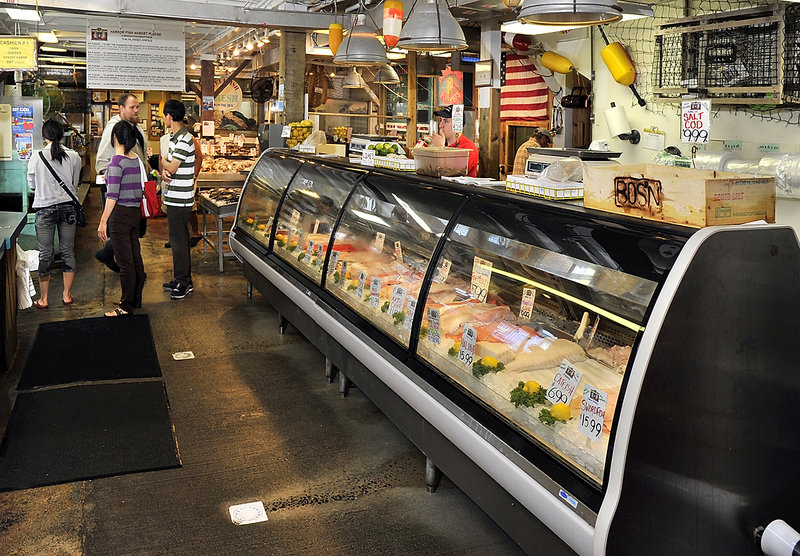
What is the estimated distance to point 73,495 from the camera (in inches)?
149

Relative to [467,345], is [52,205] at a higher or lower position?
higher

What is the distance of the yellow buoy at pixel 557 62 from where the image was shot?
347 inches

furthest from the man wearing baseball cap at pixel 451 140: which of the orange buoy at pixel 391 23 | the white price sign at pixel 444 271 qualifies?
the white price sign at pixel 444 271

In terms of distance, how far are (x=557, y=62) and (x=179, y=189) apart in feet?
15.4

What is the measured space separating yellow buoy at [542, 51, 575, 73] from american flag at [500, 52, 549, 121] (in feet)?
3.67

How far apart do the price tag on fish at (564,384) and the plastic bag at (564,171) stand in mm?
1032

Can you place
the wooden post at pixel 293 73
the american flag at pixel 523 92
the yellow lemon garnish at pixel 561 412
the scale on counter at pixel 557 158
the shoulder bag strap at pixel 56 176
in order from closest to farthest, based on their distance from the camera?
the yellow lemon garnish at pixel 561 412, the scale on counter at pixel 557 158, the shoulder bag strap at pixel 56 176, the wooden post at pixel 293 73, the american flag at pixel 523 92

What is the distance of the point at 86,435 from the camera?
4.46 m

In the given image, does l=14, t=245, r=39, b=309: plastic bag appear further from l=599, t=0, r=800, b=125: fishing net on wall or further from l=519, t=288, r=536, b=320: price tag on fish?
l=599, t=0, r=800, b=125: fishing net on wall

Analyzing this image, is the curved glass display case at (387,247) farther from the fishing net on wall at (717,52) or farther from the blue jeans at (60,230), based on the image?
the blue jeans at (60,230)

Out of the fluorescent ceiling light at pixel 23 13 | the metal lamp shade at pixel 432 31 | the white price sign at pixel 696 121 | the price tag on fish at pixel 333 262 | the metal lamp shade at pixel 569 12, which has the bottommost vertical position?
the price tag on fish at pixel 333 262

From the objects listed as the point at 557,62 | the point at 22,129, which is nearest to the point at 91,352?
the point at 22,129

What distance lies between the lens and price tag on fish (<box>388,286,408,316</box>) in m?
4.23

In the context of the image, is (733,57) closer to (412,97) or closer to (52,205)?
(412,97)
